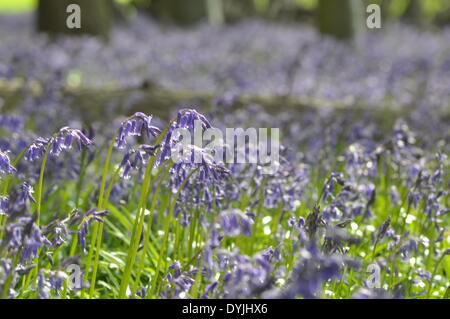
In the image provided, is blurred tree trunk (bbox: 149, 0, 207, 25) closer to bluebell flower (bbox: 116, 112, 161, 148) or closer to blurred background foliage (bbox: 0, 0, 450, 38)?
blurred background foliage (bbox: 0, 0, 450, 38)

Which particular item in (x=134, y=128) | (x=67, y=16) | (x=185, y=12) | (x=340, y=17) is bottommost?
(x=134, y=128)

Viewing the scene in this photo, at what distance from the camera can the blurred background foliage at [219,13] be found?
16.2m

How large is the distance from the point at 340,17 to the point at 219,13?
7624mm

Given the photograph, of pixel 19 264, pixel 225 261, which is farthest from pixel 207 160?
pixel 19 264

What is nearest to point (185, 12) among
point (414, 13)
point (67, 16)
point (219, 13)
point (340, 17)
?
point (219, 13)

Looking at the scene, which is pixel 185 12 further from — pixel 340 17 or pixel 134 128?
pixel 134 128

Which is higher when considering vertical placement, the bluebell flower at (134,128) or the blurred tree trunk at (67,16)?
the blurred tree trunk at (67,16)

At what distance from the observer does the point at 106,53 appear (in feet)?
46.0

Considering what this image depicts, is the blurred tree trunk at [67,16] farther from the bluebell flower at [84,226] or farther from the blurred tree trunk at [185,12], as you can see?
the bluebell flower at [84,226]

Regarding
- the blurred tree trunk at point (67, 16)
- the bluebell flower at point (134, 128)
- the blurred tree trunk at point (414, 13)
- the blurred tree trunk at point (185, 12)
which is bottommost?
Result: the bluebell flower at point (134, 128)

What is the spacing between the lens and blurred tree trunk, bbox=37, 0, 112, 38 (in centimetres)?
1591

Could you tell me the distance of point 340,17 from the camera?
17422 millimetres

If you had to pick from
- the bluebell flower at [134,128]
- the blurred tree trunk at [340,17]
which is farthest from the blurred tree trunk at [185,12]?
the bluebell flower at [134,128]

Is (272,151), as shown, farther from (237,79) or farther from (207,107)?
(237,79)
